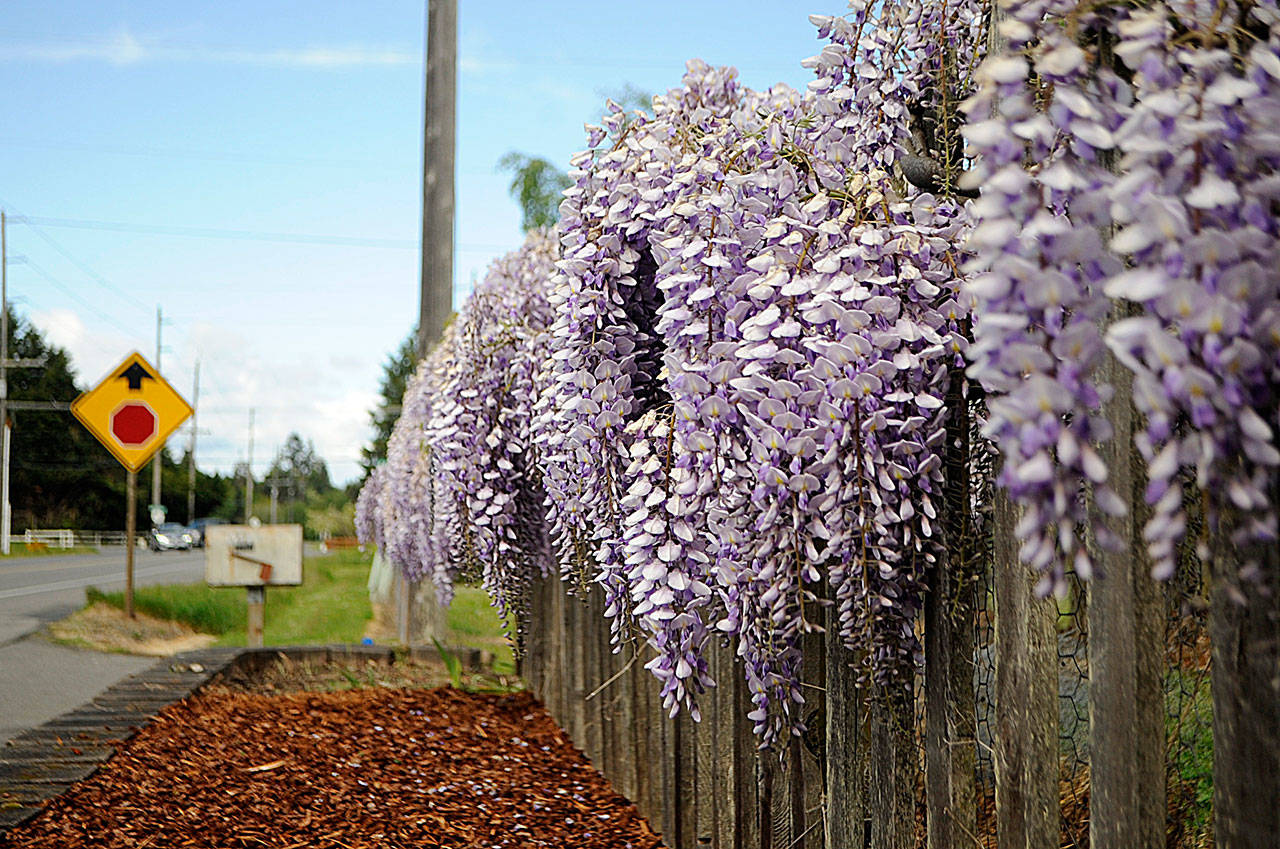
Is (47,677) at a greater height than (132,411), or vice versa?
(132,411)

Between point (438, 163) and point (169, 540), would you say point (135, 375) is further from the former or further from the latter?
point (169, 540)

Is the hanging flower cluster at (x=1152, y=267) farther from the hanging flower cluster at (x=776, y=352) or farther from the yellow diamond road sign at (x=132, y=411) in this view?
the yellow diamond road sign at (x=132, y=411)

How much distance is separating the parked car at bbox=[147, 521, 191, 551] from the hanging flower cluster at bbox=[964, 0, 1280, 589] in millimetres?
45776

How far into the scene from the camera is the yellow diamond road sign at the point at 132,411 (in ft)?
35.1

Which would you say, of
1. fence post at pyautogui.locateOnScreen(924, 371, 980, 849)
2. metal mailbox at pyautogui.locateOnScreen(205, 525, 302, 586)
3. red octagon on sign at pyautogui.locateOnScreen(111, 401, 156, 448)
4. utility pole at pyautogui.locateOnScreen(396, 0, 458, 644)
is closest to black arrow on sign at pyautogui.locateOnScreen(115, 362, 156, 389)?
red octagon on sign at pyautogui.locateOnScreen(111, 401, 156, 448)

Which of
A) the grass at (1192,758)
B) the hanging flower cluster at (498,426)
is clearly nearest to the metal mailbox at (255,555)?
the hanging flower cluster at (498,426)

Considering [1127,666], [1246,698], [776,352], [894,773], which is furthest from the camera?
[894,773]

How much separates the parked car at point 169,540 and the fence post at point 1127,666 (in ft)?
149

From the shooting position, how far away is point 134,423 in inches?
427

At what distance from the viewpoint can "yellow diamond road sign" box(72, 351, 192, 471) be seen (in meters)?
10.7

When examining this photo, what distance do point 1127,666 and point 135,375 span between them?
37.1 ft

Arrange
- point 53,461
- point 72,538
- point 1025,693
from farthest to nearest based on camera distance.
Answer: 1. point 53,461
2. point 72,538
3. point 1025,693

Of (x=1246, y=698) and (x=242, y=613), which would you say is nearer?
(x=1246, y=698)

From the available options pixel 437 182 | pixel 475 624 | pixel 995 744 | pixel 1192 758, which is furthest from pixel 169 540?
pixel 995 744
